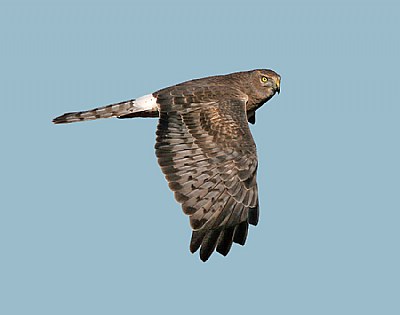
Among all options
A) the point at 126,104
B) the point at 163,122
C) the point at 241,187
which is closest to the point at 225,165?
the point at 241,187

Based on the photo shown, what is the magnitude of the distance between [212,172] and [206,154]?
12.8 inches

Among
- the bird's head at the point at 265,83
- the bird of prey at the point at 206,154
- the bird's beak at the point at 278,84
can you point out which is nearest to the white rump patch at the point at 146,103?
the bird of prey at the point at 206,154

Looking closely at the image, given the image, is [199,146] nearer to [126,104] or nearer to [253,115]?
[126,104]

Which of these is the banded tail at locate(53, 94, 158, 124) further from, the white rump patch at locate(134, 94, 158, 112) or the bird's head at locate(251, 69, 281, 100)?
the bird's head at locate(251, 69, 281, 100)

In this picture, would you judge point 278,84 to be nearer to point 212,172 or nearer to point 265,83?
point 265,83

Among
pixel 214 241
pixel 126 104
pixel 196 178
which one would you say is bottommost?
pixel 214 241

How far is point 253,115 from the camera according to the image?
13844mm

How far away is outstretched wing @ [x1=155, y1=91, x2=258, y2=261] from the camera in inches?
412

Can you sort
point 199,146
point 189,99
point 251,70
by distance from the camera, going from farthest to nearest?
point 251,70 < point 189,99 < point 199,146

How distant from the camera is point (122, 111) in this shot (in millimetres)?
12539

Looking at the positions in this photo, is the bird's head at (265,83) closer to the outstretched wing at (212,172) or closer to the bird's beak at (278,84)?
the bird's beak at (278,84)

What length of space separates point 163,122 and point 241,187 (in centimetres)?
157

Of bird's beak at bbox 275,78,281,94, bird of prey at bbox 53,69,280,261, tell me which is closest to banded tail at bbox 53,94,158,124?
bird of prey at bbox 53,69,280,261

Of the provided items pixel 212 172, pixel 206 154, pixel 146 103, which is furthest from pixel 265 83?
pixel 212 172
